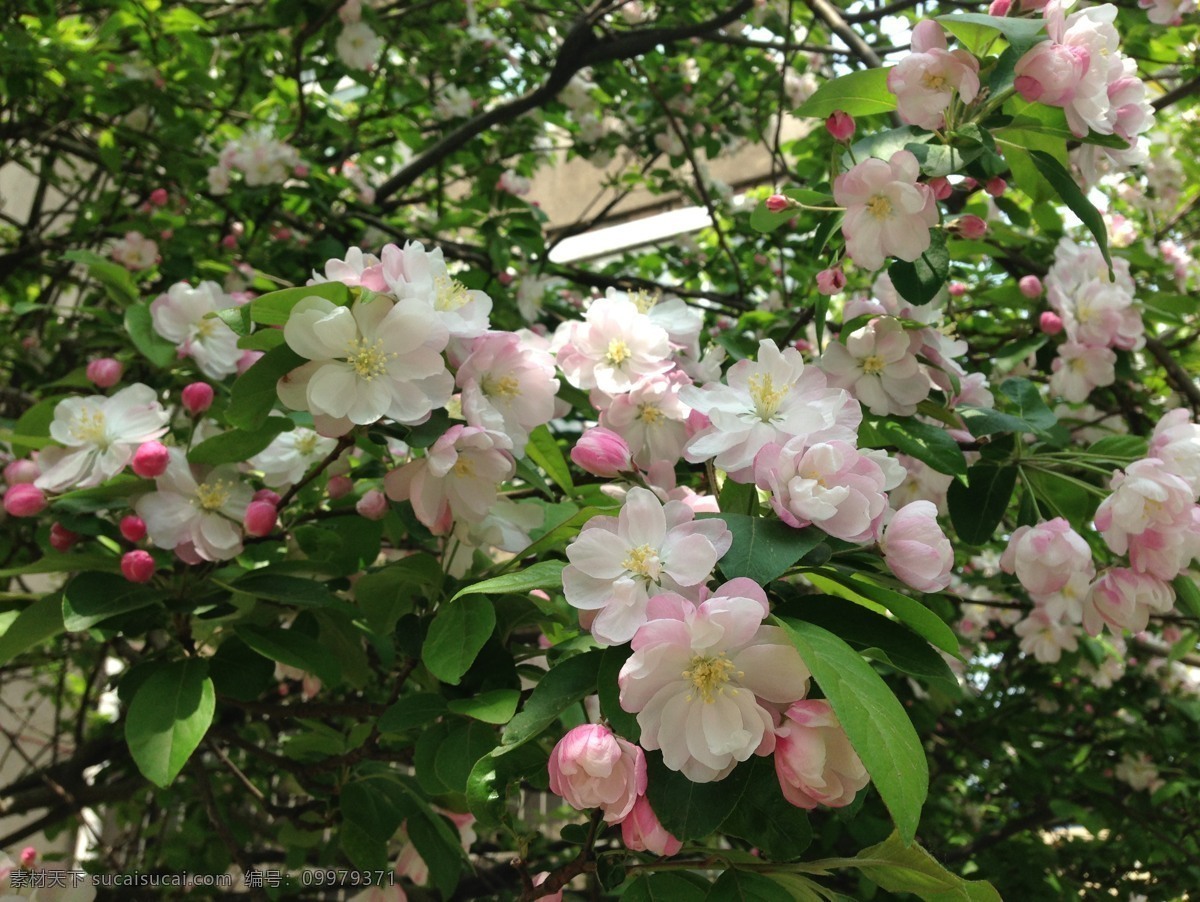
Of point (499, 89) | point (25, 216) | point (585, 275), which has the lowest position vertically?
point (25, 216)

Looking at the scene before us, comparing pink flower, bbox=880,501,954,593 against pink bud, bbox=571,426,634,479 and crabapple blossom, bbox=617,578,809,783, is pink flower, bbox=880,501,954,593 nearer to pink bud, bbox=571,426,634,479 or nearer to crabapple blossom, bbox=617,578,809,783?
crabapple blossom, bbox=617,578,809,783

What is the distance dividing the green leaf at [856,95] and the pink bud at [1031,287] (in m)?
0.67

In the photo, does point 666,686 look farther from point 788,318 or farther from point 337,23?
point 337,23

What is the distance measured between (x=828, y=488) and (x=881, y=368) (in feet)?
1.29

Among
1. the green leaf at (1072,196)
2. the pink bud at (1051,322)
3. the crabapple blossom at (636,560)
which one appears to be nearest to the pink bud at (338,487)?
the crabapple blossom at (636,560)

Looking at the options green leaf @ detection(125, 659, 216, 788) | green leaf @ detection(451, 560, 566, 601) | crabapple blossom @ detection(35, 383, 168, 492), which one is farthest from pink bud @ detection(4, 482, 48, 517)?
green leaf @ detection(451, 560, 566, 601)

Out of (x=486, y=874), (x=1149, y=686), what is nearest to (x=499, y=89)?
(x=486, y=874)

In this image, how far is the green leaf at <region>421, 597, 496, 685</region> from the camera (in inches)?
35.9

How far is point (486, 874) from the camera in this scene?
210 centimetres

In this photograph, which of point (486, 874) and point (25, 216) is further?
point (25, 216)

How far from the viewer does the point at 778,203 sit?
1.12m

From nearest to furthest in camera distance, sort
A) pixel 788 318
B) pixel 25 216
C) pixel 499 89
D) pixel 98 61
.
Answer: pixel 788 318, pixel 98 61, pixel 499 89, pixel 25 216

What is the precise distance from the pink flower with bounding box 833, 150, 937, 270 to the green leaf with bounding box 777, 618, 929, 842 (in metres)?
0.51

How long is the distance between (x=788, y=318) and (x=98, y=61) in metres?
1.62
